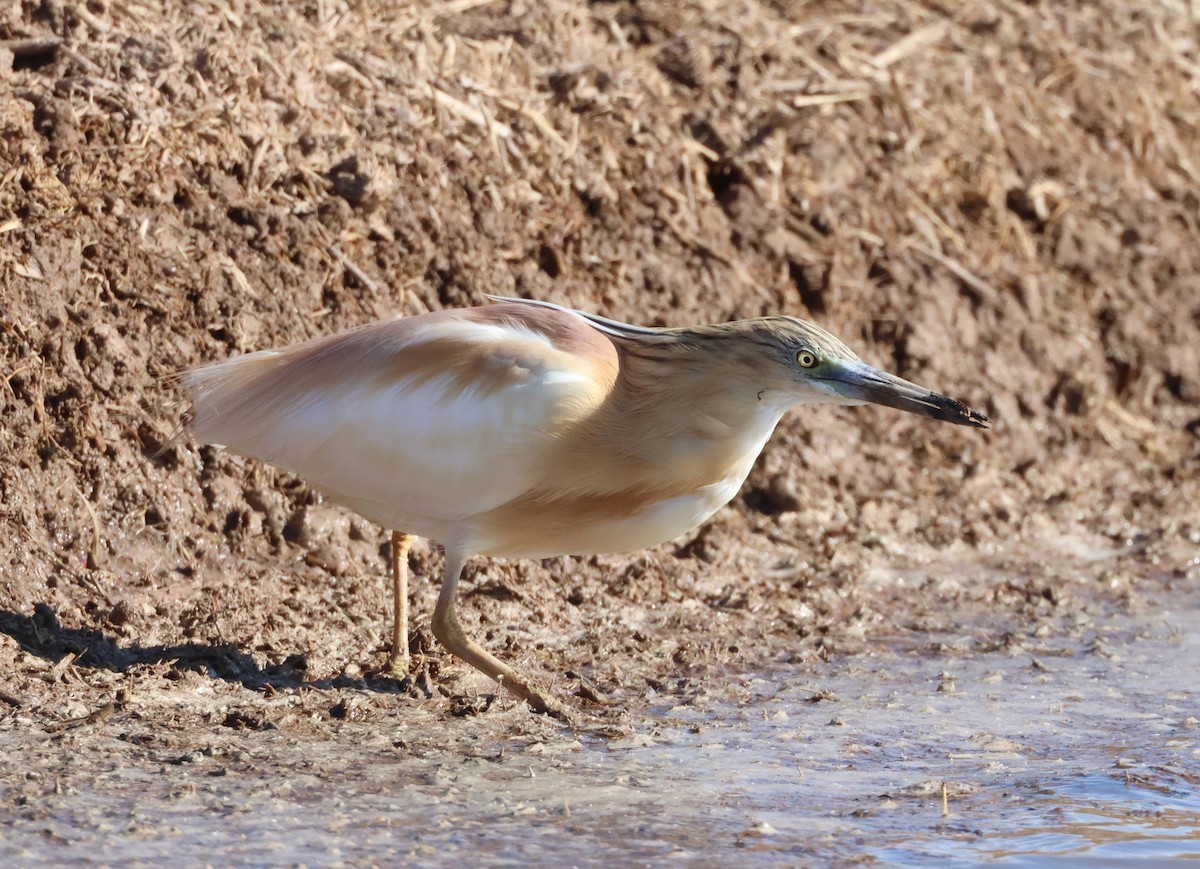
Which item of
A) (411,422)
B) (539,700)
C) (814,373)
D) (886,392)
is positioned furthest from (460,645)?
(886,392)

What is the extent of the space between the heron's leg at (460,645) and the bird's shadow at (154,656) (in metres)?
0.31

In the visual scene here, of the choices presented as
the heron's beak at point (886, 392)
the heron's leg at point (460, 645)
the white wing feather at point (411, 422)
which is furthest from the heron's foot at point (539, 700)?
the heron's beak at point (886, 392)

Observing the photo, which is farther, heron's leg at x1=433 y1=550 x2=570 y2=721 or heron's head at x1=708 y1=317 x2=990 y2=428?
heron's leg at x1=433 y1=550 x2=570 y2=721

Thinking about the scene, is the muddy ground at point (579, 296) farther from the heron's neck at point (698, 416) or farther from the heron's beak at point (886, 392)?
the heron's beak at point (886, 392)

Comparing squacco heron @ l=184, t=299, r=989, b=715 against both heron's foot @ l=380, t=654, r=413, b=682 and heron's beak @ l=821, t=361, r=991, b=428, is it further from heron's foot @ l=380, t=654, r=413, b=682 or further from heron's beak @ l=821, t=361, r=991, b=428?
heron's foot @ l=380, t=654, r=413, b=682

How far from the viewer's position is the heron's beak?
556 cm

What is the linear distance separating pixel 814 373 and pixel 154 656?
2.52 meters

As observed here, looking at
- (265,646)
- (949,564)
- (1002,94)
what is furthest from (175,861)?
(1002,94)

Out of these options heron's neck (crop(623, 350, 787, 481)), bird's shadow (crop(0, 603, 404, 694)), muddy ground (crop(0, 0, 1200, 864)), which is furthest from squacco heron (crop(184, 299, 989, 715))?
muddy ground (crop(0, 0, 1200, 864))

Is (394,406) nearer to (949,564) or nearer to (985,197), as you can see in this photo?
(949,564)

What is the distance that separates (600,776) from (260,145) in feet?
11.6

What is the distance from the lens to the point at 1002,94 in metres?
10.1

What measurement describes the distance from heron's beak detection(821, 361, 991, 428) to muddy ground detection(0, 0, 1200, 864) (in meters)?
1.35

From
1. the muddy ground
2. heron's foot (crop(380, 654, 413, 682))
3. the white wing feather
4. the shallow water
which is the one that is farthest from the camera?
the muddy ground
